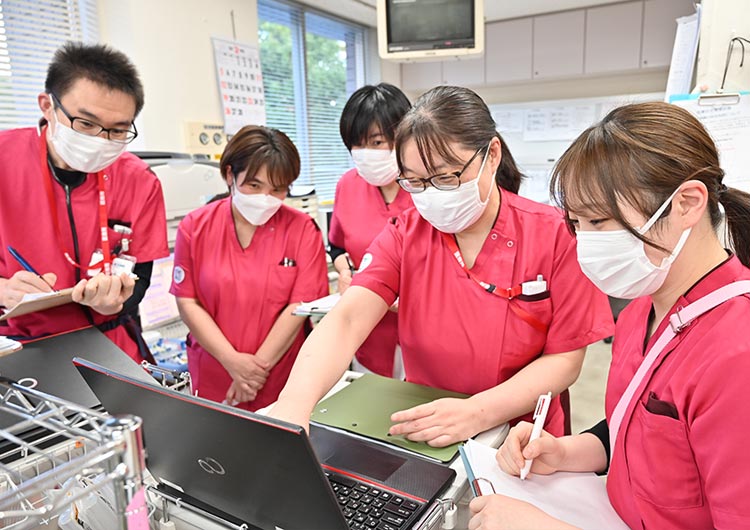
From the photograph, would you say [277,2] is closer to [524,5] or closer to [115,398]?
[524,5]

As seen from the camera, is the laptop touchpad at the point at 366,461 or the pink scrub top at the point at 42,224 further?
the pink scrub top at the point at 42,224

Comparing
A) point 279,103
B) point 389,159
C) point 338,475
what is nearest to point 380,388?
point 338,475

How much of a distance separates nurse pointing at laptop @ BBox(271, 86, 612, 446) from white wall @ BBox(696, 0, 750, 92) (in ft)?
5.22

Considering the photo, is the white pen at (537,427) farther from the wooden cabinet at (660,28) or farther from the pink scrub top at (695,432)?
the wooden cabinet at (660,28)

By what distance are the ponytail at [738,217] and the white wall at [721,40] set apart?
187cm

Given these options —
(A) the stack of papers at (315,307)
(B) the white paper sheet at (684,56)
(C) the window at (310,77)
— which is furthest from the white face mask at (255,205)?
(C) the window at (310,77)

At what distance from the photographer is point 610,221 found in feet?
2.73

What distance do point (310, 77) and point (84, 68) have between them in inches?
127

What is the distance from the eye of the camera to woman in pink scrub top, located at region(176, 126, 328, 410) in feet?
5.60

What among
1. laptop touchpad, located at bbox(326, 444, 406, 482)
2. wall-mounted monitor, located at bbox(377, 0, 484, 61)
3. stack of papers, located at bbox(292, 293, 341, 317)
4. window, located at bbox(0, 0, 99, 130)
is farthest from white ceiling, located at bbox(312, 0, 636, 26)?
laptop touchpad, located at bbox(326, 444, 406, 482)

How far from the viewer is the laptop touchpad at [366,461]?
0.90 m

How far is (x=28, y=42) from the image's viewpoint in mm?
2477

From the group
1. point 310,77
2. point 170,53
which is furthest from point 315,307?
point 310,77

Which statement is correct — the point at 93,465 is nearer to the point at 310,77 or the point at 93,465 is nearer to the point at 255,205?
the point at 255,205
